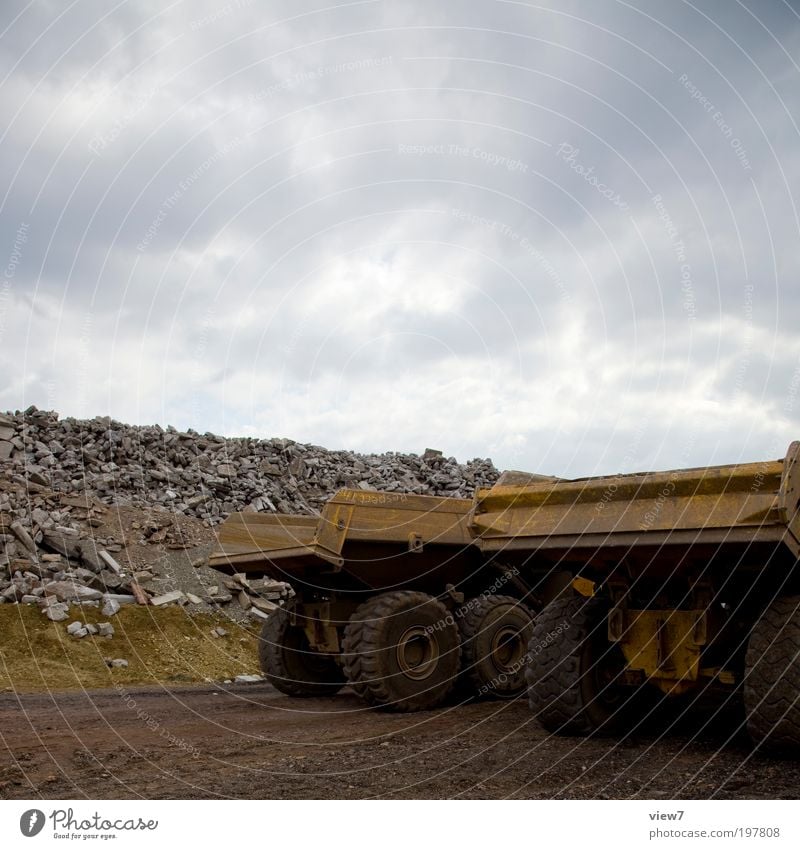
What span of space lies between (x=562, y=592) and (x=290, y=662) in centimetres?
417

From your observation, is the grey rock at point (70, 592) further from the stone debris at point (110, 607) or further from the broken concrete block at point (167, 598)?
the broken concrete block at point (167, 598)

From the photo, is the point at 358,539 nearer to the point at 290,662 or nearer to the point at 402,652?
the point at 402,652

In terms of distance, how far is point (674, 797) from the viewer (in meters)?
5.17

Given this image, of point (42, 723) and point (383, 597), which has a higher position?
point (383, 597)

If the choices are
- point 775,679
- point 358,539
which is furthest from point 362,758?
point 358,539

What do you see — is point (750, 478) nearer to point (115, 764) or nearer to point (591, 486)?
point (591, 486)

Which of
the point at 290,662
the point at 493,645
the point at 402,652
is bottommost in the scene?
the point at 290,662

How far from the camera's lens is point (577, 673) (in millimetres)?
6949

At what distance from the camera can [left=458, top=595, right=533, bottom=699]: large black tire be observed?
383 inches

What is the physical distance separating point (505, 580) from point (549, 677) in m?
3.40

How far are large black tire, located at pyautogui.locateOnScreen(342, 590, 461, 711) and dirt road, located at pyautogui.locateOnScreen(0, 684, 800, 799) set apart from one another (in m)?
0.27

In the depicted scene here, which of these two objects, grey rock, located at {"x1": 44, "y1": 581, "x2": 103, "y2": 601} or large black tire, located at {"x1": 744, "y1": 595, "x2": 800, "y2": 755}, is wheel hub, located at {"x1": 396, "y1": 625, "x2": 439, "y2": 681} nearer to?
large black tire, located at {"x1": 744, "y1": 595, "x2": 800, "y2": 755}

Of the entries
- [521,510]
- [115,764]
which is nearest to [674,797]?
[521,510]
